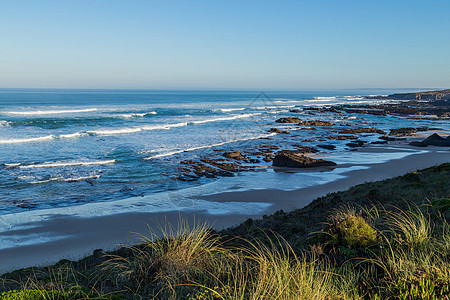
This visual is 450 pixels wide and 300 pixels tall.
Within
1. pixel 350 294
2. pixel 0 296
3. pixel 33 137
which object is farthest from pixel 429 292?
pixel 33 137

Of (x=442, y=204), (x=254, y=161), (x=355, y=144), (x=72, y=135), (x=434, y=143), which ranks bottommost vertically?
(x=254, y=161)

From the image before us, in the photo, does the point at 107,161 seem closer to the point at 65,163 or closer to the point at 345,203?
the point at 65,163

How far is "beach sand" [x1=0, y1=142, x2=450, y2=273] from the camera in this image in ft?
32.9

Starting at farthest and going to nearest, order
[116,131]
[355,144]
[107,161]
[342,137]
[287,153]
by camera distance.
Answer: [116,131] < [342,137] < [355,144] < [287,153] < [107,161]

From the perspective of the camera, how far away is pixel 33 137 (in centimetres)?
3512

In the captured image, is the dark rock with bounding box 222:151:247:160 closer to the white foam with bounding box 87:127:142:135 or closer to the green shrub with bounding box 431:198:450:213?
the green shrub with bounding box 431:198:450:213

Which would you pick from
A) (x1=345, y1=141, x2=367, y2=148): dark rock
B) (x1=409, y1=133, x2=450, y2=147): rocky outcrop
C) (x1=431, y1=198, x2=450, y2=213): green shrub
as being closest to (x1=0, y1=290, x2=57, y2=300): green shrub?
(x1=431, y1=198, x2=450, y2=213): green shrub

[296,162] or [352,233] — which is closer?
[352,233]

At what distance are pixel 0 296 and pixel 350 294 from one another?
4.15 m

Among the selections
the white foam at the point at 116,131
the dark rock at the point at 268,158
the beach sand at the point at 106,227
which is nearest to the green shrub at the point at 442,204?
the beach sand at the point at 106,227

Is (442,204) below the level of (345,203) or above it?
above

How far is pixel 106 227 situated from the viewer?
490 inches

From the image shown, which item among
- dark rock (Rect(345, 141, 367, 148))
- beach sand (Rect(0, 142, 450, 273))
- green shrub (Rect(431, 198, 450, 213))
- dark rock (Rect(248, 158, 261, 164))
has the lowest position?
beach sand (Rect(0, 142, 450, 273))

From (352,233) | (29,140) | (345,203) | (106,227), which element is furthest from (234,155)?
(29,140)
